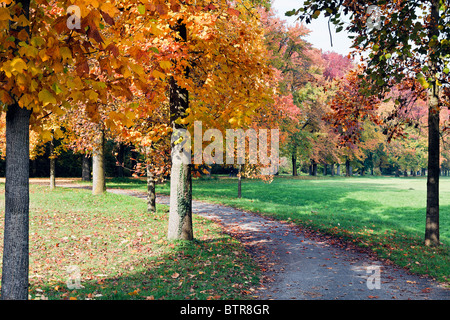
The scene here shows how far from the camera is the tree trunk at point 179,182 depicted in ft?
28.1

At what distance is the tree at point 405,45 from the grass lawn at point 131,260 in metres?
4.63

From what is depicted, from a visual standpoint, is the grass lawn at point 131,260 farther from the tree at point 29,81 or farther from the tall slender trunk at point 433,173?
the tall slender trunk at point 433,173

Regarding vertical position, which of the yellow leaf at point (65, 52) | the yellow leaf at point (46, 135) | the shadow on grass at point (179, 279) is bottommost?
the shadow on grass at point (179, 279)

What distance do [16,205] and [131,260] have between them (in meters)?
3.86

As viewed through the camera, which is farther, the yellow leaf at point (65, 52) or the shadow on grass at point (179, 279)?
the shadow on grass at point (179, 279)

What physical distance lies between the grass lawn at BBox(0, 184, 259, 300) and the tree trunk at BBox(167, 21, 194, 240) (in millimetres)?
394

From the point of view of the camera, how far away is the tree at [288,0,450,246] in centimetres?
602

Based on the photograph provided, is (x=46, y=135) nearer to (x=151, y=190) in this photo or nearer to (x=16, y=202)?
(x=16, y=202)

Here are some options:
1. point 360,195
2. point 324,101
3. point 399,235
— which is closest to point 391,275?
point 399,235
